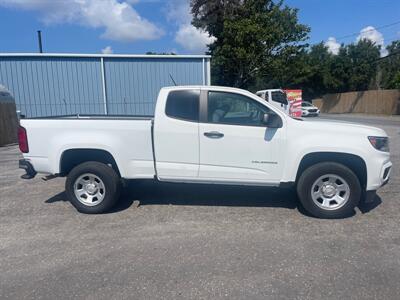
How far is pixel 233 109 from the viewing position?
506 cm

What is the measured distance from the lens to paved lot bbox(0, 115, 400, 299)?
320 cm

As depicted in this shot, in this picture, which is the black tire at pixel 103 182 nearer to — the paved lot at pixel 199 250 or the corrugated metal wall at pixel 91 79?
the paved lot at pixel 199 250

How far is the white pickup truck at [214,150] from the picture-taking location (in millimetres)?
4820

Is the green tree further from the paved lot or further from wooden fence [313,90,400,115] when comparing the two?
the paved lot

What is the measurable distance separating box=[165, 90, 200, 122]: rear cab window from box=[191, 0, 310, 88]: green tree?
72.1ft

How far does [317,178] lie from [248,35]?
23076 mm

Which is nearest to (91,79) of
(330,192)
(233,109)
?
(233,109)

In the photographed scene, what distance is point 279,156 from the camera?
4.91 m

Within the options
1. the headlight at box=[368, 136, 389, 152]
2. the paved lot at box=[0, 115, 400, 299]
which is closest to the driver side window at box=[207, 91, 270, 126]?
the paved lot at box=[0, 115, 400, 299]

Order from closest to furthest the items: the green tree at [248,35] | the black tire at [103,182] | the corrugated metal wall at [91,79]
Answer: the black tire at [103,182], the corrugated metal wall at [91,79], the green tree at [248,35]

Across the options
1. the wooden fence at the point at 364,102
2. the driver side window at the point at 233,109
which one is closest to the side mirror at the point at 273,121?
the driver side window at the point at 233,109

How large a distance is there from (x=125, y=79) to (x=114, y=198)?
12.1 m

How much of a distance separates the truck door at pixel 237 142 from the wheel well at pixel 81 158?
1536mm

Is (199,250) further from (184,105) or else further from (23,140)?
(23,140)
